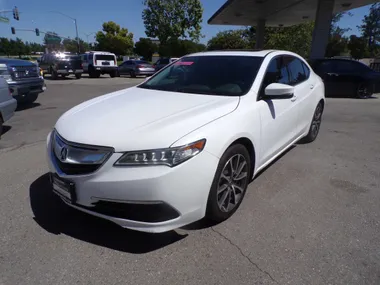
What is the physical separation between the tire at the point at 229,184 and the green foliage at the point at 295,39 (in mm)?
28638

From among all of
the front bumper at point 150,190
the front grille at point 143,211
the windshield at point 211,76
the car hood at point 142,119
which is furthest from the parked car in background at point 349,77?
the front grille at point 143,211

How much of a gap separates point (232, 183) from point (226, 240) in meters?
0.53

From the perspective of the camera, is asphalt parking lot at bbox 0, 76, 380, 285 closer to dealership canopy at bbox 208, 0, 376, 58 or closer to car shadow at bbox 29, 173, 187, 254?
car shadow at bbox 29, 173, 187, 254

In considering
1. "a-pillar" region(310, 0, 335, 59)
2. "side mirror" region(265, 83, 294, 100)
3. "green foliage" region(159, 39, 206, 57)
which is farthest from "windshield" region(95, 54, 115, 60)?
"side mirror" region(265, 83, 294, 100)

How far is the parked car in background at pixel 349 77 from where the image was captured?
1038 centimetres

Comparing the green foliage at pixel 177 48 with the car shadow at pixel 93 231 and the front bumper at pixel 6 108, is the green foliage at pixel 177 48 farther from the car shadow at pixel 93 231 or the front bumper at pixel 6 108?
the car shadow at pixel 93 231

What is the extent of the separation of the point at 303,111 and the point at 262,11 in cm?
1773

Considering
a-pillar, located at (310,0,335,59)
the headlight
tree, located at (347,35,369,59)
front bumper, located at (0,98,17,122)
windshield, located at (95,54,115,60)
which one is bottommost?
front bumper, located at (0,98,17,122)

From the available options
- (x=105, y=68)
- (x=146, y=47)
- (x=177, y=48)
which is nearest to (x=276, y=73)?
(x=105, y=68)

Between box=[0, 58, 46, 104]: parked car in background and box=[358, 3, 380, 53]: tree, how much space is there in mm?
69152

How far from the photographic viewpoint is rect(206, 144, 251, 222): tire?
7.58 feet

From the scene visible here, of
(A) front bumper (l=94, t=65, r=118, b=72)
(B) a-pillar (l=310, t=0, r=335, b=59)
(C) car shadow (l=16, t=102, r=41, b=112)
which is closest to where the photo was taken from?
(C) car shadow (l=16, t=102, r=41, b=112)

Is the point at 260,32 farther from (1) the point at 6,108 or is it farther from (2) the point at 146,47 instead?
(2) the point at 146,47

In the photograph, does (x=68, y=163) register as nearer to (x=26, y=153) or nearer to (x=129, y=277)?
(x=129, y=277)
